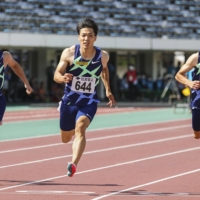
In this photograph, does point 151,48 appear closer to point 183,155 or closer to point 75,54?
point 183,155

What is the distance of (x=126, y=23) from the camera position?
32.7 metres

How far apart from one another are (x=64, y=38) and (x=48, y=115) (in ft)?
20.1

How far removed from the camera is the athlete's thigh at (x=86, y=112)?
8719 mm

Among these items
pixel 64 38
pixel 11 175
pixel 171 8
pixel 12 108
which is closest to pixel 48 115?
pixel 12 108

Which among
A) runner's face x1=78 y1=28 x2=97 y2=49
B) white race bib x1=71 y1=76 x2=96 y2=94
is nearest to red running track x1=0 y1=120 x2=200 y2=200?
white race bib x1=71 y1=76 x2=96 y2=94

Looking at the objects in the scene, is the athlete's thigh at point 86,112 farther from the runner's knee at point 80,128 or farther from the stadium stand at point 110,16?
the stadium stand at point 110,16

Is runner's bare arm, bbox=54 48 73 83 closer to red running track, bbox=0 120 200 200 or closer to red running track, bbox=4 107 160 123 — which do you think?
red running track, bbox=0 120 200 200

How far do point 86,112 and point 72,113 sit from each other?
0.29 metres

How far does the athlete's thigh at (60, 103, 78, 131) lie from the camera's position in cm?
902

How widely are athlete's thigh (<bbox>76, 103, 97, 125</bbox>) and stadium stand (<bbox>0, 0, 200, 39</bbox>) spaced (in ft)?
69.0

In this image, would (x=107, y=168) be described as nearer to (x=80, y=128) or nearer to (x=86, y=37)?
(x=80, y=128)

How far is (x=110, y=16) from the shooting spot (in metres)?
32.7

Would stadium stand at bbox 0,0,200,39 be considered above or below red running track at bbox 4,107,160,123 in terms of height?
above

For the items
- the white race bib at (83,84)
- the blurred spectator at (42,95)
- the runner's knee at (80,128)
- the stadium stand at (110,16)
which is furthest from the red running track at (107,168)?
the stadium stand at (110,16)
